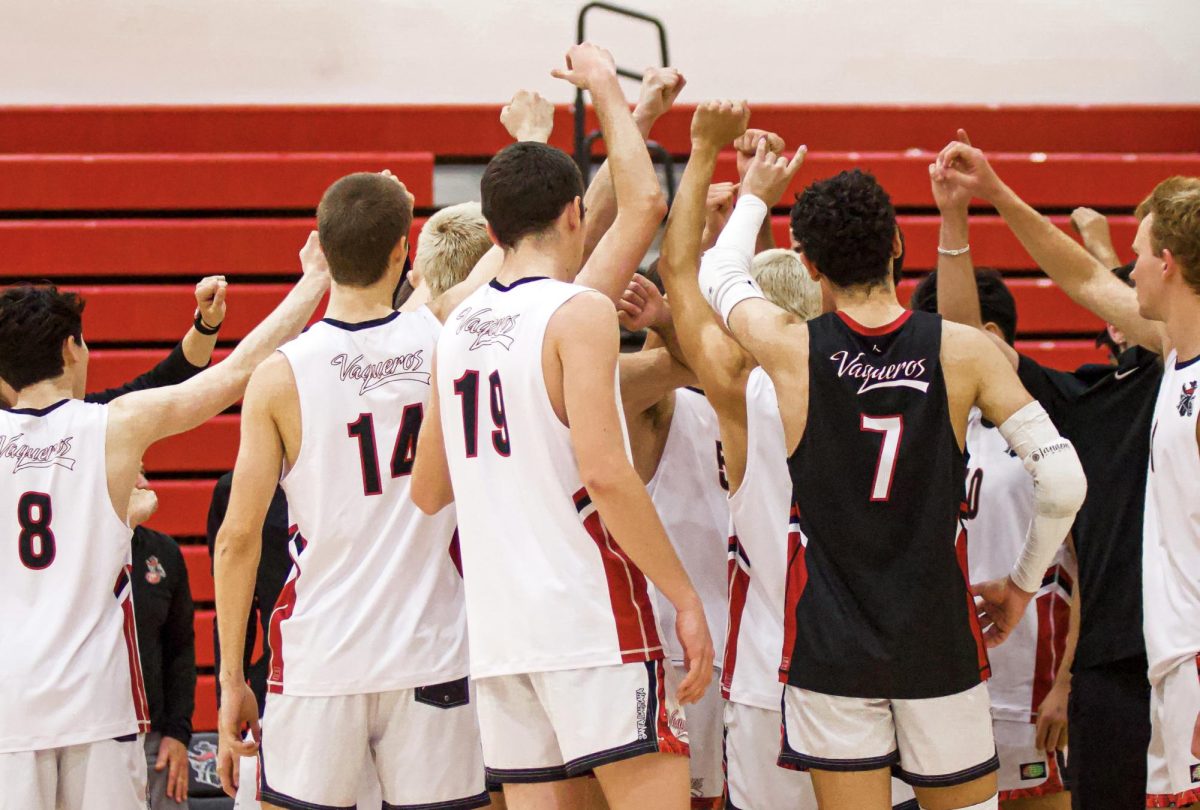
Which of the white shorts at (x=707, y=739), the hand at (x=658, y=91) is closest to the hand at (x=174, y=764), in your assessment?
the white shorts at (x=707, y=739)

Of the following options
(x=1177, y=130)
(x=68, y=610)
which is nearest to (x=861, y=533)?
(x=68, y=610)

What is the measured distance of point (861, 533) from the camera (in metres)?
3.22

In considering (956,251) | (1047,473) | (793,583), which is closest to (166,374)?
(793,583)

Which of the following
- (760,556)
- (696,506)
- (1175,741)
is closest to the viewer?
(1175,741)

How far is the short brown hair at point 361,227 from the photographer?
3.49 m

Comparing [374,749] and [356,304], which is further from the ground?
[356,304]

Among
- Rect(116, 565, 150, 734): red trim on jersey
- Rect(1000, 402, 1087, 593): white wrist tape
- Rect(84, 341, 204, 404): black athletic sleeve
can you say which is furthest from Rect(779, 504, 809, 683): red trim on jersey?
Rect(84, 341, 204, 404): black athletic sleeve

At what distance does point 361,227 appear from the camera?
3.49 m

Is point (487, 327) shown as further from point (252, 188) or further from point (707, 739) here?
point (252, 188)

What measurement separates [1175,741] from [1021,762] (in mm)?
947

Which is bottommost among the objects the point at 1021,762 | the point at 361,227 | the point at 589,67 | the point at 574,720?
the point at 1021,762

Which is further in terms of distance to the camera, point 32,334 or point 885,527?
point 32,334

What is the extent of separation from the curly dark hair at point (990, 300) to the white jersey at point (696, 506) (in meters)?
0.90

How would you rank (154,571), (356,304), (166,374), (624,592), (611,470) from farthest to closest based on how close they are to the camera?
(154,571)
(166,374)
(356,304)
(624,592)
(611,470)
